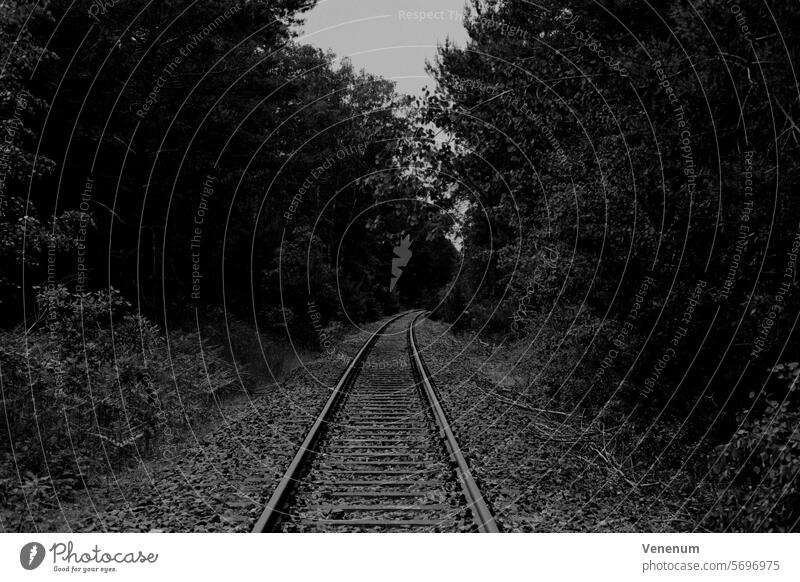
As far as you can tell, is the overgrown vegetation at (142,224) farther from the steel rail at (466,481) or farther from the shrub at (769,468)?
the shrub at (769,468)

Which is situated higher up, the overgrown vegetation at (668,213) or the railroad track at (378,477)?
the overgrown vegetation at (668,213)

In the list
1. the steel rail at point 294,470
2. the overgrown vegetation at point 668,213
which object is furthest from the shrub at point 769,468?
the steel rail at point 294,470

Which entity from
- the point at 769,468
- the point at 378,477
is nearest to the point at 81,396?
the point at 378,477

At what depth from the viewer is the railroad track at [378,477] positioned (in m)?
6.10

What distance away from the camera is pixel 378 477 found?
780 centimetres

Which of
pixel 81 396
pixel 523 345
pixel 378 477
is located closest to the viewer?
pixel 378 477

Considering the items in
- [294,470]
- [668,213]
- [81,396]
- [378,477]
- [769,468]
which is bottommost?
[378,477]

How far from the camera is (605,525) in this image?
6.47 m

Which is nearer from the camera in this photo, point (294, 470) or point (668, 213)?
point (294, 470)

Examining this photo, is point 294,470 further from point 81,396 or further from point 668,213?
point 668,213

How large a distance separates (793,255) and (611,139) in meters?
3.11

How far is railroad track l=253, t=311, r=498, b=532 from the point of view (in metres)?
6.10

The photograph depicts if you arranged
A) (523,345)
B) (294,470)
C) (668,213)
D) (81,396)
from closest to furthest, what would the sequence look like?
1. (294,470)
2. (668,213)
3. (81,396)
4. (523,345)

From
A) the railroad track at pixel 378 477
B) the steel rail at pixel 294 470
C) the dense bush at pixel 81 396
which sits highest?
the dense bush at pixel 81 396
